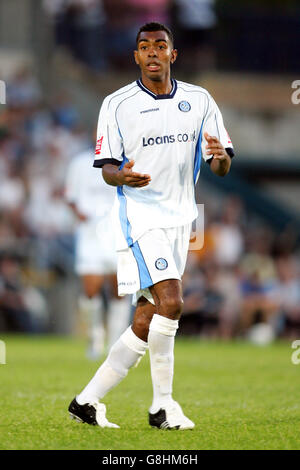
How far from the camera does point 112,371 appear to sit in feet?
21.5

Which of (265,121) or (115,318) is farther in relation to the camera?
(265,121)

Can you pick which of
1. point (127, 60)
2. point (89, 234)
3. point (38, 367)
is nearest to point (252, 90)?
point (127, 60)

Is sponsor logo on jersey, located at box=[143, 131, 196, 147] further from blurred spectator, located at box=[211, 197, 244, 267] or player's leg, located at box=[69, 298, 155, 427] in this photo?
blurred spectator, located at box=[211, 197, 244, 267]

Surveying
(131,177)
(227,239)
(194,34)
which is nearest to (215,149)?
(131,177)

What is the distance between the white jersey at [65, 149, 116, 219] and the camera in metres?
12.8

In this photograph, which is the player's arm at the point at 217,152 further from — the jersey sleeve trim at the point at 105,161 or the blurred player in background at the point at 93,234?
the blurred player in background at the point at 93,234

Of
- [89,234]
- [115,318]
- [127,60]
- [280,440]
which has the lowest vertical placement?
[280,440]

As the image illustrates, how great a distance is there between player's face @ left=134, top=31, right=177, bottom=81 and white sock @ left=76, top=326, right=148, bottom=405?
165 cm

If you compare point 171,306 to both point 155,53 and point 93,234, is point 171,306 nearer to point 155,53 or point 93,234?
point 155,53

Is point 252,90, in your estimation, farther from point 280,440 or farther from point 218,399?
point 280,440

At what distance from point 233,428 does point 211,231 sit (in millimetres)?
11877

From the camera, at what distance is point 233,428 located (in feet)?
21.0

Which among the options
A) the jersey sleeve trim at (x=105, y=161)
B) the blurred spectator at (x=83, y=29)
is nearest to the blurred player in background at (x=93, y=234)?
the jersey sleeve trim at (x=105, y=161)

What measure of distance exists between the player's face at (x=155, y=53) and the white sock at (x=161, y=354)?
1540mm
